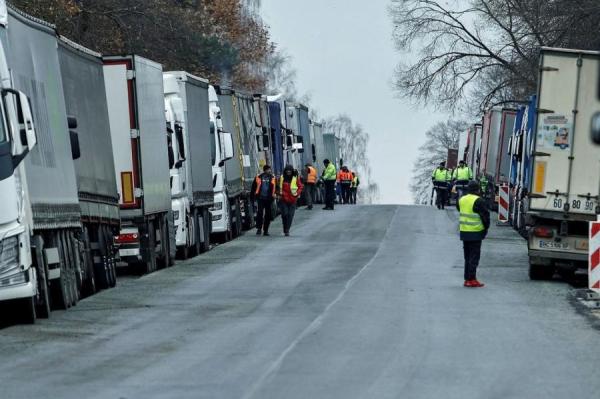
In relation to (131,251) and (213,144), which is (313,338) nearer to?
(131,251)

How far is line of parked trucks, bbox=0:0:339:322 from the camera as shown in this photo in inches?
636

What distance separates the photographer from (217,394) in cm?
1080

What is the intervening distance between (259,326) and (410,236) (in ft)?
68.1

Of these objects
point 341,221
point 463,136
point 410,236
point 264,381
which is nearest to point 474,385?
point 264,381

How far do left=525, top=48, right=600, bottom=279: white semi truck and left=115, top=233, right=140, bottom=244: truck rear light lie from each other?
6.29 meters

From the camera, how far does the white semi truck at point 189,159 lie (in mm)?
28828

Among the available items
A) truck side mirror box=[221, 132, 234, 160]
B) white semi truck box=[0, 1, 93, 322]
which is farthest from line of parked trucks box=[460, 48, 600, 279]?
truck side mirror box=[221, 132, 234, 160]

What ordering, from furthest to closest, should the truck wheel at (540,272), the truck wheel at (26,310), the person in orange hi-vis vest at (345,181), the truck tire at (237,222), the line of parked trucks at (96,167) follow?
1. the person in orange hi-vis vest at (345,181)
2. the truck tire at (237,222)
3. the truck wheel at (540,272)
4. the truck wheel at (26,310)
5. the line of parked trucks at (96,167)

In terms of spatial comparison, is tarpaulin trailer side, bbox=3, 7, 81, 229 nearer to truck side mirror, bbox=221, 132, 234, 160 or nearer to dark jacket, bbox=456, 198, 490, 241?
dark jacket, bbox=456, 198, 490, 241

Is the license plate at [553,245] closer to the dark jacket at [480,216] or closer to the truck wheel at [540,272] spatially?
the truck wheel at [540,272]

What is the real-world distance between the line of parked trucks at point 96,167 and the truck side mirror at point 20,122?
2 centimetres

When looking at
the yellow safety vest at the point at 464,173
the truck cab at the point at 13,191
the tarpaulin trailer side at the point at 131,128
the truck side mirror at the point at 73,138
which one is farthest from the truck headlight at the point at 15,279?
the yellow safety vest at the point at 464,173

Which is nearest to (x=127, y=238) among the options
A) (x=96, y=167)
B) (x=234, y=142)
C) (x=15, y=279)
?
(x=96, y=167)

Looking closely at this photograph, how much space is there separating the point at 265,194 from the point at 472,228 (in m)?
15.8
